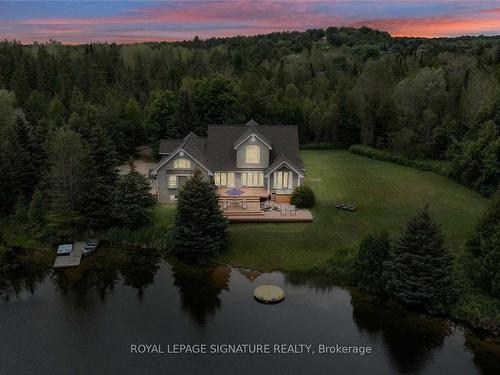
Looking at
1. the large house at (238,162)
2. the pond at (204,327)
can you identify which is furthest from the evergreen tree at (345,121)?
the pond at (204,327)

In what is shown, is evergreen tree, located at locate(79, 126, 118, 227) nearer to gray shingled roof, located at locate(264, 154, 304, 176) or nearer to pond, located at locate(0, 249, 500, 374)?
pond, located at locate(0, 249, 500, 374)

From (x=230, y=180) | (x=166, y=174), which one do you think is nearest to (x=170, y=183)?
(x=166, y=174)

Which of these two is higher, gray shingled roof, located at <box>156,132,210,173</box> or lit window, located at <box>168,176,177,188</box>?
gray shingled roof, located at <box>156,132,210,173</box>

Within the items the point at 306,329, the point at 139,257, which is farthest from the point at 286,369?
the point at 139,257

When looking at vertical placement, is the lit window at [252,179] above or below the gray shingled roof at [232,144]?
below

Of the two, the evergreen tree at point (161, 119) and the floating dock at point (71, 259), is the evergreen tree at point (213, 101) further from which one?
the floating dock at point (71, 259)

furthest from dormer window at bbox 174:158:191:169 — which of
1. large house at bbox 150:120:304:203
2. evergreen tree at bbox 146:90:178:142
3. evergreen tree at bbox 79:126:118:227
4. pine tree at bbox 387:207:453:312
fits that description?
pine tree at bbox 387:207:453:312

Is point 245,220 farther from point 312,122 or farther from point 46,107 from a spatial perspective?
point 46,107
